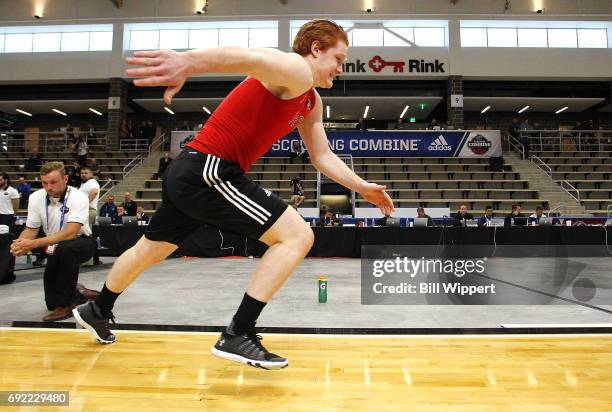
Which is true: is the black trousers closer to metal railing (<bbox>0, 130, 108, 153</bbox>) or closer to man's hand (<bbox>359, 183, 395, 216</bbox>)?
man's hand (<bbox>359, 183, 395, 216</bbox>)

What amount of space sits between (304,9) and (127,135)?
9.21 meters

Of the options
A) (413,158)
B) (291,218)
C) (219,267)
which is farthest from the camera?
(413,158)

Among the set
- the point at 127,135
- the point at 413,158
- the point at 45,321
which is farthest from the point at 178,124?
the point at 45,321

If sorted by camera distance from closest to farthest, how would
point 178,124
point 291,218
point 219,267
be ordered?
point 291,218 → point 219,267 → point 178,124

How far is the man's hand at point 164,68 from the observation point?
1.15m

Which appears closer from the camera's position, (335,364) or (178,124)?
(335,364)

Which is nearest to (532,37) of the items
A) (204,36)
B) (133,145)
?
(204,36)

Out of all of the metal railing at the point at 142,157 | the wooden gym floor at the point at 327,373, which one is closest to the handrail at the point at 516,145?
the metal railing at the point at 142,157

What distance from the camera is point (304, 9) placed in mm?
16812

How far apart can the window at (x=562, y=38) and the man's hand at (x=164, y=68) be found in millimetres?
19893

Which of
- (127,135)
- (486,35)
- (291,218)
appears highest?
(486,35)

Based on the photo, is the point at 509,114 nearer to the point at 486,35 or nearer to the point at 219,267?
the point at 486,35

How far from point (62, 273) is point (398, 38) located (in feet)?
54.2

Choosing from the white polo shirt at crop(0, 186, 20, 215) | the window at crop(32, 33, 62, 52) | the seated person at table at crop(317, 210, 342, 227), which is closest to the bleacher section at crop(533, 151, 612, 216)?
the seated person at table at crop(317, 210, 342, 227)
